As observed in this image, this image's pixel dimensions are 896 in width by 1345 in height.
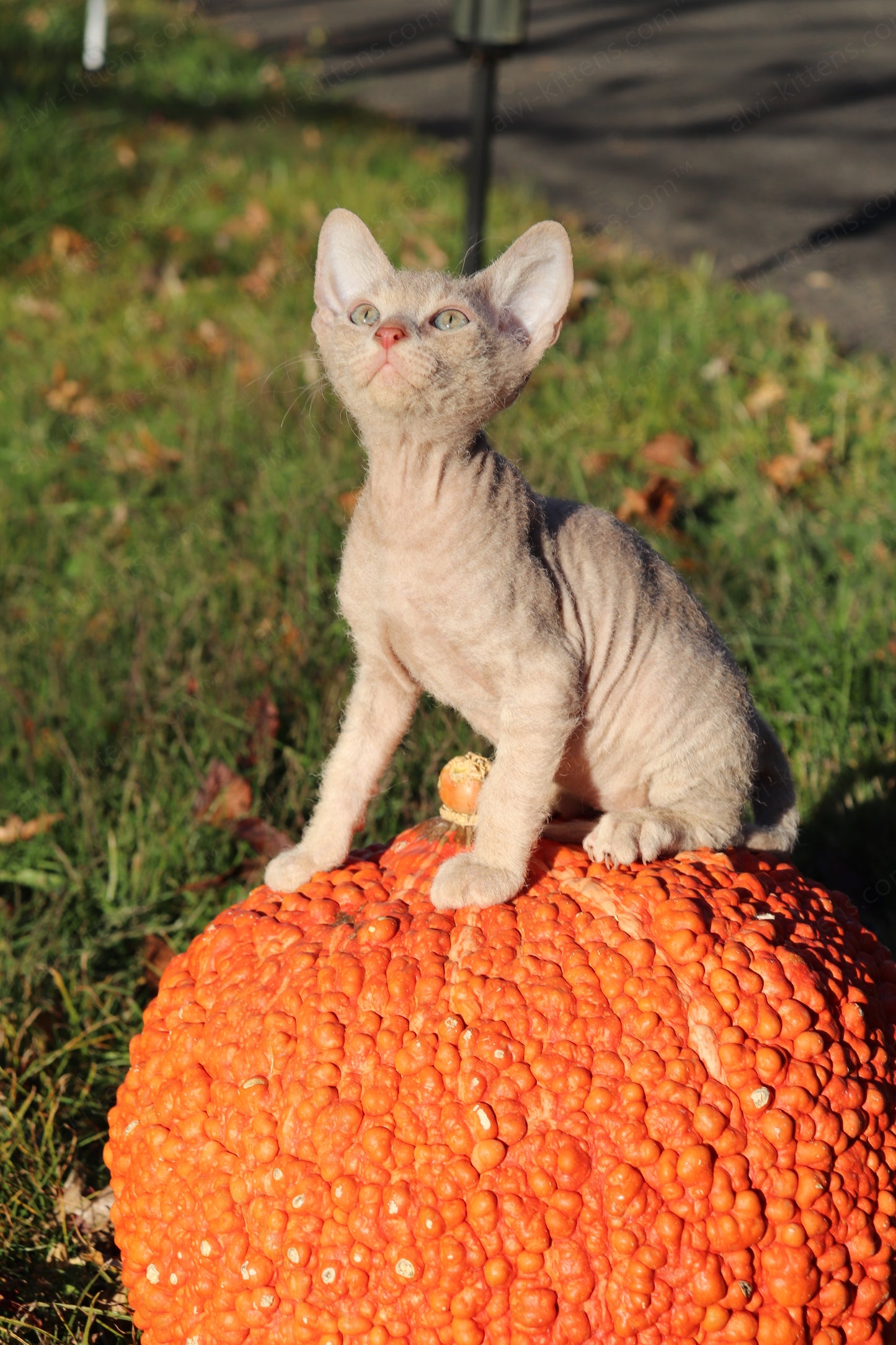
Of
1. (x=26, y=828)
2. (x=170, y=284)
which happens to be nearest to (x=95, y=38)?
(x=170, y=284)

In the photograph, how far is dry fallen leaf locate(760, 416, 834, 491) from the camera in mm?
5191

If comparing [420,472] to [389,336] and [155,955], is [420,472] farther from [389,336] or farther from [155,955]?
[155,955]

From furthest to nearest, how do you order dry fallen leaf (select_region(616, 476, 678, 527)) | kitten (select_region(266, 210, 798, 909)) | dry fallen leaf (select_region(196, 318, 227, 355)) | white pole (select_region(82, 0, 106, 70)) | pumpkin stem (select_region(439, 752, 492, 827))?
1. white pole (select_region(82, 0, 106, 70))
2. dry fallen leaf (select_region(196, 318, 227, 355))
3. dry fallen leaf (select_region(616, 476, 678, 527))
4. pumpkin stem (select_region(439, 752, 492, 827))
5. kitten (select_region(266, 210, 798, 909))

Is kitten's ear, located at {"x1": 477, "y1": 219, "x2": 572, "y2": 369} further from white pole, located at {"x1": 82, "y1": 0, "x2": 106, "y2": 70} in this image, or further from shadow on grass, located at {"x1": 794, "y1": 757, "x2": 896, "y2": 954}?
white pole, located at {"x1": 82, "y1": 0, "x2": 106, "y2": 70}

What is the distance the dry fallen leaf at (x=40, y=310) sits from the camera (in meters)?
7.01

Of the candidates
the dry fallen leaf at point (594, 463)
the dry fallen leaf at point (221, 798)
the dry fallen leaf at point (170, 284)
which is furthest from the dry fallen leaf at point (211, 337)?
the dry fallen leaf at point (221, 798)

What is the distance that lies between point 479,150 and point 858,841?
3.87m

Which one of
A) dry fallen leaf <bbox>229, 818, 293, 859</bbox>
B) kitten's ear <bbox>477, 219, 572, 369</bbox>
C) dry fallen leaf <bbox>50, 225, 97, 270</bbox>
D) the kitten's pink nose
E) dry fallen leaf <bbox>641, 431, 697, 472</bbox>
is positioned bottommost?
dry fallen leaf <bbox>229, 818, 293, 859</bbox>

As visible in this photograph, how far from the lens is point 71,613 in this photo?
4.60m

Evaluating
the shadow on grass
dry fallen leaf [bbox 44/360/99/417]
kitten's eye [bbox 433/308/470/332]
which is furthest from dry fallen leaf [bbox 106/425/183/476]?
kitten's eye [bbox 433/308/470/332]

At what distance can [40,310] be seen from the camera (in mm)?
7027

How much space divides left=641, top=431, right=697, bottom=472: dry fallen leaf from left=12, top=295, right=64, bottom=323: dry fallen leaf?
347 cm

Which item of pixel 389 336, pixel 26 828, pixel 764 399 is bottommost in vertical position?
pixel 26 828

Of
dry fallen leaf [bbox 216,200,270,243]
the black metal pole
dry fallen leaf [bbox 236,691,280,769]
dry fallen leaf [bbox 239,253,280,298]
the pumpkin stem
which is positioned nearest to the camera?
the pumpkin stem
